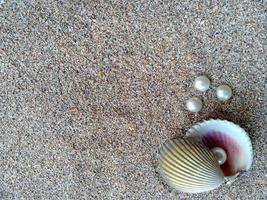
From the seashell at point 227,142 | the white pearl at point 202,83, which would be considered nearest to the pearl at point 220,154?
the seashell at point 227,142

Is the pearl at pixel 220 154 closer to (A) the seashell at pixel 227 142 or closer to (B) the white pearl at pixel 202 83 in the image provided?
(A) the seashell at pixel 227 142

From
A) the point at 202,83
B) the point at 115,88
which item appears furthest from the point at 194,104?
the point at 115,88

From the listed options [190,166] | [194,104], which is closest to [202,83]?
[194,104]

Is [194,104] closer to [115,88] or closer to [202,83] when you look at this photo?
[202,83]

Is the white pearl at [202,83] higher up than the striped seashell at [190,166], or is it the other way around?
the white pearl at [202,83]

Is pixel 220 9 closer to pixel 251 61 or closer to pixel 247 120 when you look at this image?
pixel 251 61

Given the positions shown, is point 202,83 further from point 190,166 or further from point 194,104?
point 190,166
